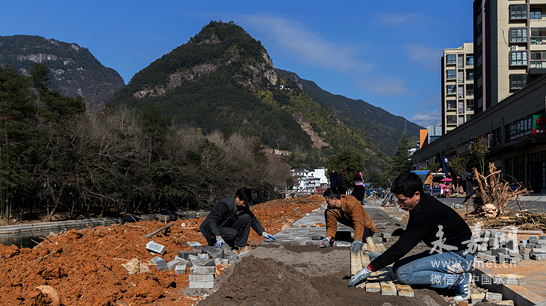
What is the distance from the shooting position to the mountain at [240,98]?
5241 inches

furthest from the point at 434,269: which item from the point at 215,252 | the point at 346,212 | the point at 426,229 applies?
the point at 215,252

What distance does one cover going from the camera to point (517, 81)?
1828 inches

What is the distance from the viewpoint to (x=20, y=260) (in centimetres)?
718

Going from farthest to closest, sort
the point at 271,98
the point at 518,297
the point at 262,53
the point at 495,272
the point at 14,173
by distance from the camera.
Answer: the point at 262,53
the point at 271,98
the point at 14,173
the point at 495,272
the point at 518,297

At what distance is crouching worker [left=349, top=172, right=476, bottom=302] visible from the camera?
14.0 feet

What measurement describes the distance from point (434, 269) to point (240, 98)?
145707mm

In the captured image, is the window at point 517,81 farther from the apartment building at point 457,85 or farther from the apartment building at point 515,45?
the apartment building at point 457,85

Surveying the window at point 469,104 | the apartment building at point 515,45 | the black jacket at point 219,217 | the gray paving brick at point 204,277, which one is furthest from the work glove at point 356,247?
the window at point 469,104

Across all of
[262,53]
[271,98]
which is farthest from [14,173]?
[262,53]

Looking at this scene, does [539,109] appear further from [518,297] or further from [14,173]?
[14,173]

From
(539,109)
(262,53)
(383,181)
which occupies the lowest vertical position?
(383,181)

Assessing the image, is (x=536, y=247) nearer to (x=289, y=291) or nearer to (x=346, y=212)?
(x=346, y=212)

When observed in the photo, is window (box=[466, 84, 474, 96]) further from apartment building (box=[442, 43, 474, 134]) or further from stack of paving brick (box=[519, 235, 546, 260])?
stack of paving brick (box=[519, 235, 546, 260])

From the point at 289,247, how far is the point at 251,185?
48.4 metres
